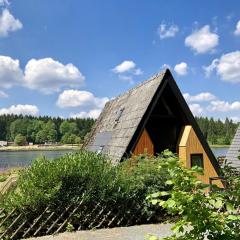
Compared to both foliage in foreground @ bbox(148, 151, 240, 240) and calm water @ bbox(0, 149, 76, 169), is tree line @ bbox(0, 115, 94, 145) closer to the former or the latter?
calm water @ bbox(0, 149, 76, 169)

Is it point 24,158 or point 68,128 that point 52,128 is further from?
point 24,158

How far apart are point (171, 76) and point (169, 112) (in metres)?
1.97

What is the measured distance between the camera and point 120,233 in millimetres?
10648

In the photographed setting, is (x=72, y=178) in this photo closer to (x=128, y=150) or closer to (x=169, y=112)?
(x=128, y=150)

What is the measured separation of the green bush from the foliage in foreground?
26.0ft

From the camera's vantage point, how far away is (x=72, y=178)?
36.7 ft

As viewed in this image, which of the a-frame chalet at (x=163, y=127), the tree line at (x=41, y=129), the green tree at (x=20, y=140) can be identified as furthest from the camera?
the tree line at (x=41, y=129)

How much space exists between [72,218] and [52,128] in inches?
5190

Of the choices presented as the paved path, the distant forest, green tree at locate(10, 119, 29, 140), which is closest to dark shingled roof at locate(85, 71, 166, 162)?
the paved path

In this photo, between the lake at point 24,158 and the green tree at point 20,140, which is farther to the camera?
the green tree at point 20,140

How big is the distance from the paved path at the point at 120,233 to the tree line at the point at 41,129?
11105cm

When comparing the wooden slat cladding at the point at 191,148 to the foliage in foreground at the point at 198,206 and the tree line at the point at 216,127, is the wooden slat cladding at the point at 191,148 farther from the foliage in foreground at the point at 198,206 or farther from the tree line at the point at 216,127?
the tree line at the point at 216,127

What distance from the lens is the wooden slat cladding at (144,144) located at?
15914 mm

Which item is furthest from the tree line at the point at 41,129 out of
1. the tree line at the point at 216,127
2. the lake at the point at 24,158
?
the lake at the point at 24,158
